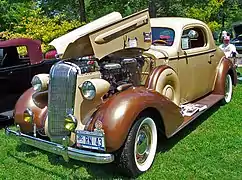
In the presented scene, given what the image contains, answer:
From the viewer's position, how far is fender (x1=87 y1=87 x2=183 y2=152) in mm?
3689

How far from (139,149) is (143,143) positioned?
0.10m

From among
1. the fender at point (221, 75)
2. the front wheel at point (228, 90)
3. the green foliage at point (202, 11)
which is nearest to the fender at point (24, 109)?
the fender at point (221, 75)

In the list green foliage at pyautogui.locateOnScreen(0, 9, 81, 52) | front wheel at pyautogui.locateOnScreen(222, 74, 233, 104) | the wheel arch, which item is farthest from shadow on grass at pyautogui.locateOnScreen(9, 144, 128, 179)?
green foliage at pyautogui.locateOnScreen(0, 9, 81, 52)

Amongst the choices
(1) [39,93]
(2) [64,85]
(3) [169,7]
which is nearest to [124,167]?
(2) [64,85]

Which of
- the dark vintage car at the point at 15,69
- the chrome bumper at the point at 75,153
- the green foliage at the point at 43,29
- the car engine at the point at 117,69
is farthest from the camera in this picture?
the green foliage at the point at 43,29

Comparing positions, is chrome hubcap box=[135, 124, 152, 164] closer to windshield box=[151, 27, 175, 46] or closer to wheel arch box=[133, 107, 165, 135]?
wheel arch box=[133, 107, 165, 135]

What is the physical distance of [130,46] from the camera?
15.5 feet

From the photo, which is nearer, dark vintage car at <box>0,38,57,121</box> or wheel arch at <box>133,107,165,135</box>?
wheel arch at <box>133,107,165,135</box>

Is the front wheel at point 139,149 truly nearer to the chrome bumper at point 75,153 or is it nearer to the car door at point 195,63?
the chrome bumper at point 75,153

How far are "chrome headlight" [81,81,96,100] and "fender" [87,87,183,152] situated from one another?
22cm

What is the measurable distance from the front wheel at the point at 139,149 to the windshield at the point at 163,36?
76.1 inches

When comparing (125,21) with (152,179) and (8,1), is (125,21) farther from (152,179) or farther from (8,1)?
(8,1)

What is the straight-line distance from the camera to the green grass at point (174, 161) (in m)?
4.19

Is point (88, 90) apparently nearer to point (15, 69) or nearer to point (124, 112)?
point (124, 112)
